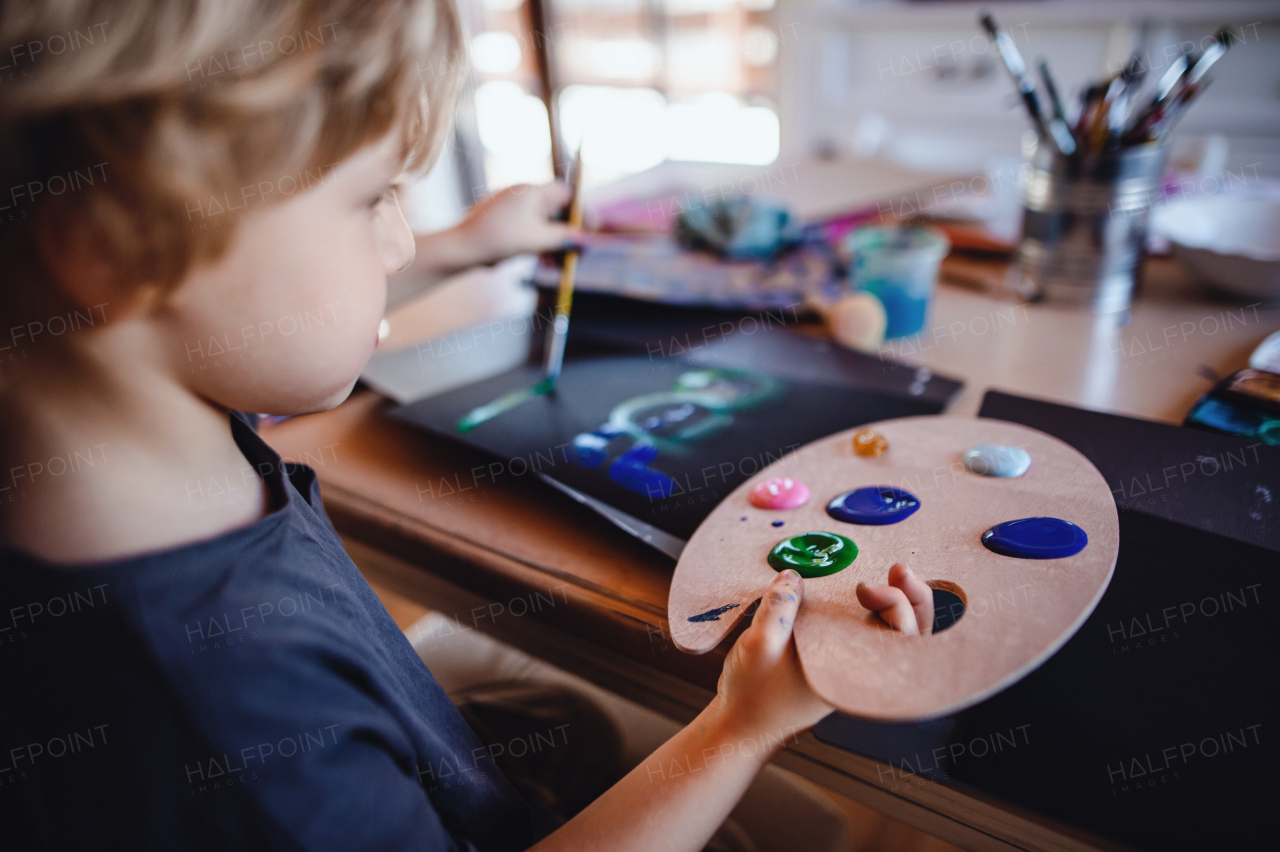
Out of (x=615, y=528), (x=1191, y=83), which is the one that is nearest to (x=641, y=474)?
(x=615, y=528)

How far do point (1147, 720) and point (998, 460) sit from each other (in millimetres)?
171

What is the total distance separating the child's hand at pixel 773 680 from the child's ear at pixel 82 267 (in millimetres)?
326

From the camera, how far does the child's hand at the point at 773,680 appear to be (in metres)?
0.39

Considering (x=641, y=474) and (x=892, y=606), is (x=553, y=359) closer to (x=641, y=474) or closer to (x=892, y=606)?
(x=641, y=474)

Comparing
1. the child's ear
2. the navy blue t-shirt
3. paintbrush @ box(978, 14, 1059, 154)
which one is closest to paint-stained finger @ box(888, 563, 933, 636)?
the navy blue t-shirt

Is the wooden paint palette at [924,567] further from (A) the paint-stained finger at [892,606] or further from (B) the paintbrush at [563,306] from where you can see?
(B) the paintbrush at [563,306]

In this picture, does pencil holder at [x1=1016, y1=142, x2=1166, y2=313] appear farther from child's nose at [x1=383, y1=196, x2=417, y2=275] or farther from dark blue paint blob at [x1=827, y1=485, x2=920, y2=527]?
child's nose at [x1=383, y1=196, x2=417, y2=275]

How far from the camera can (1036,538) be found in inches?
16.4

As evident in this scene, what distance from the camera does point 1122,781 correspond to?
346 millimetres

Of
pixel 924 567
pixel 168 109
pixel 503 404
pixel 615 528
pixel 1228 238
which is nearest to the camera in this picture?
pixel 168 109

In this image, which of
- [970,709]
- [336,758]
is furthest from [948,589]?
[336,758]

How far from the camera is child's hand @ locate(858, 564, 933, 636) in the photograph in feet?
1.25

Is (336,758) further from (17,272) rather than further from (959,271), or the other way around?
(959,271)

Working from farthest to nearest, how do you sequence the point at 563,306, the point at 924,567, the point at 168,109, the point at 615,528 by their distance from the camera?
the point at 563,306, the point at 615,528, the point at 924,567, the point at 168,109
